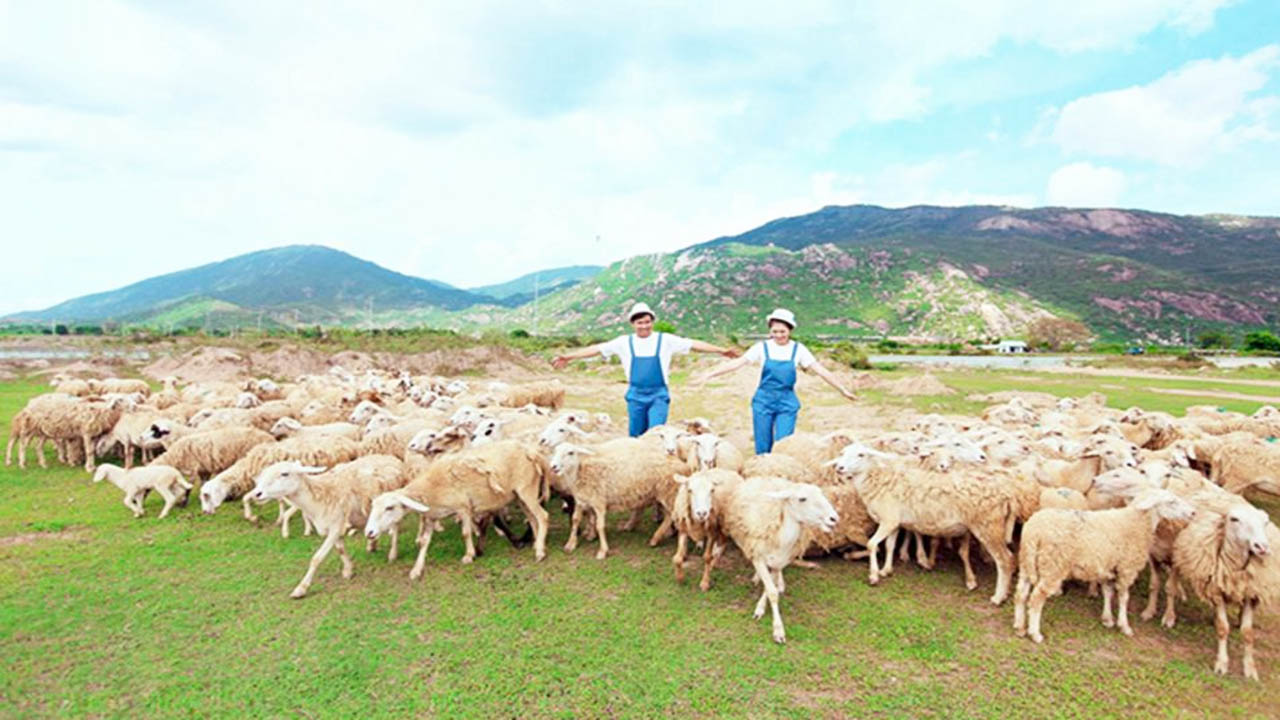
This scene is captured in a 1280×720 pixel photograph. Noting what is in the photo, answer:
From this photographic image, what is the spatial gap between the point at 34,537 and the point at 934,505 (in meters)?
12.2

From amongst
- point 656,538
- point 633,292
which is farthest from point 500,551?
point 633,292

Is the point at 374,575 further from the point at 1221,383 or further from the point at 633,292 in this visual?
the point at 633,292

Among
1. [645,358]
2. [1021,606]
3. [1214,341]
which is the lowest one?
[1214,341]

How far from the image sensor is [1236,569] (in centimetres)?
550

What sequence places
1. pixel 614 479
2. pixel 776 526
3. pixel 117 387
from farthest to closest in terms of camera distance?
pixel 117 387
pixel 614 479
pixel 776 526

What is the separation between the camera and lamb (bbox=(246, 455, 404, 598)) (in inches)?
282

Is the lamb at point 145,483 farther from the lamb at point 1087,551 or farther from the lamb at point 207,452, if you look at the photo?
the lamb at point 1087,551

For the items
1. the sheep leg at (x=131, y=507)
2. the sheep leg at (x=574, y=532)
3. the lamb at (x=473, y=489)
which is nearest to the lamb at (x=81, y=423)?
the sheep leg at (x=131, y=507)

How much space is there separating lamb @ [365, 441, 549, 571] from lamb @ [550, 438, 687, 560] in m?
0.45

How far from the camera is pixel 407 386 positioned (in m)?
18.7

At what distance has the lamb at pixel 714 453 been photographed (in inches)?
313

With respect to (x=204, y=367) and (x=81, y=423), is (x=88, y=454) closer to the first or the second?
(x=81, y=423)

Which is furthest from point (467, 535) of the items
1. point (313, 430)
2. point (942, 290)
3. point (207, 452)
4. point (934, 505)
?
point (942, 290)

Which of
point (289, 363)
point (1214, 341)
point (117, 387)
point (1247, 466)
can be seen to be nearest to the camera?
point (1247, 466)
